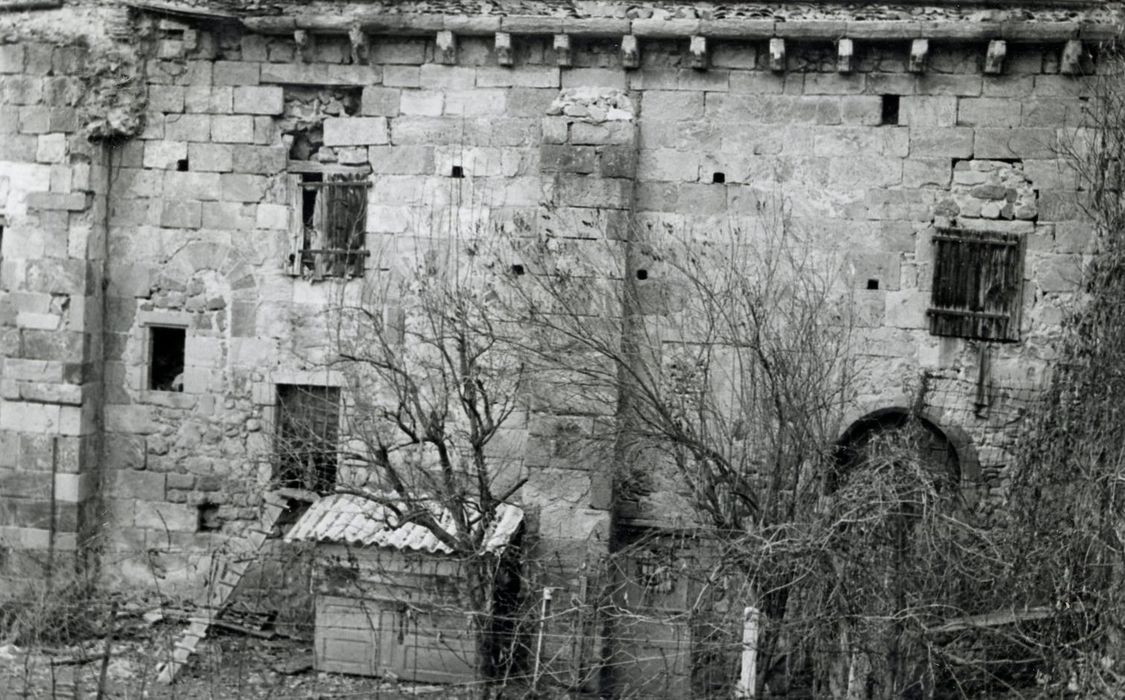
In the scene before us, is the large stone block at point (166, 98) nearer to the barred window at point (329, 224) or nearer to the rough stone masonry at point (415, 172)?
the rough stone masonry at point (415, 172)

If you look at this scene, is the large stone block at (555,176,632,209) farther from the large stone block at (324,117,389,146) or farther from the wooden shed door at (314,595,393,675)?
the wooden shed door at (314,595,393,675)

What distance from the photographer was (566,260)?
42.6ft

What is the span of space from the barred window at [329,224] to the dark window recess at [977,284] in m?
5.29

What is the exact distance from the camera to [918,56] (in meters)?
12.7

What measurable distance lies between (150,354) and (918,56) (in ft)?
25.2

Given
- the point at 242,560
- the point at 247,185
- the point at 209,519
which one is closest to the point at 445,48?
the point at 247,185

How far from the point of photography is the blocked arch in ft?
42.4

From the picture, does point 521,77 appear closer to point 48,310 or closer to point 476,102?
point 476,102

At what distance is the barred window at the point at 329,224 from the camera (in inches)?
550

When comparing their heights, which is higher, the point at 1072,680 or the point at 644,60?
the point at 644,60

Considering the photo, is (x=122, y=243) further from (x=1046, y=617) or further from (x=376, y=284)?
(x=1046, y=617)

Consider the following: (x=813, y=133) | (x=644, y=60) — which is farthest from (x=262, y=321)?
(x=813, y=133)

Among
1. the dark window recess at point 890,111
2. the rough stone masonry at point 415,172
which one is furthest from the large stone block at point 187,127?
the dark window recess at point 890,111

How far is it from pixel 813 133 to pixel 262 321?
5.43m
